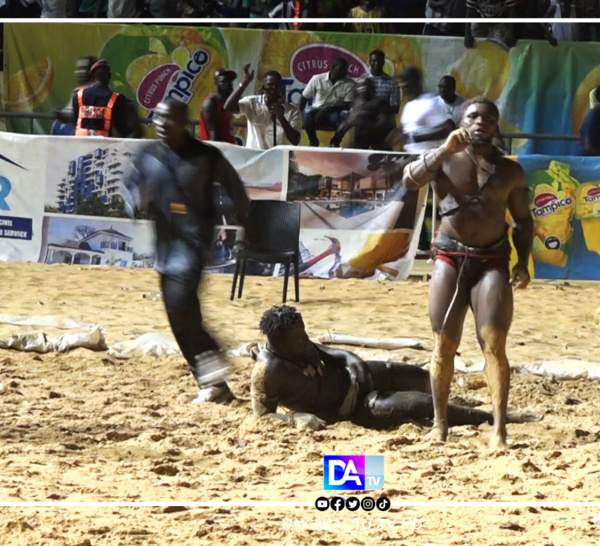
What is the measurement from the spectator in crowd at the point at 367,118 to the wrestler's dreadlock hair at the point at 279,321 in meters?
2.14

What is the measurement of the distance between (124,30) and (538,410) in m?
4.02

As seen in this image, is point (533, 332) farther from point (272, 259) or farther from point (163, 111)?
point (163, 111)

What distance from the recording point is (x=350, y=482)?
6969 mm

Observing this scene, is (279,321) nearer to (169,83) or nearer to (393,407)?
(393,407)

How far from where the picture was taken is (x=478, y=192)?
7613 mm

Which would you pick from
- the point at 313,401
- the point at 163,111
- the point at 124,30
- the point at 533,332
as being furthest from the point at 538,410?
the point at 124,30

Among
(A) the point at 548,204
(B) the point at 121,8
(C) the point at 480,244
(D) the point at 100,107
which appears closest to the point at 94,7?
(B) the point at 121,8

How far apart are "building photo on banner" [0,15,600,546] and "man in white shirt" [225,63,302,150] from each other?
0.08 ft

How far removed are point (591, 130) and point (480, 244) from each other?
2.80 meters

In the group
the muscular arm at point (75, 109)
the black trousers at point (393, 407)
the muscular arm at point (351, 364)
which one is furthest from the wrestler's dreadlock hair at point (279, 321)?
the muscular arm at point (75, 109)

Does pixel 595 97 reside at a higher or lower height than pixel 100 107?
higher

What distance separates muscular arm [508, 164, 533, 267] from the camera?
301 inches

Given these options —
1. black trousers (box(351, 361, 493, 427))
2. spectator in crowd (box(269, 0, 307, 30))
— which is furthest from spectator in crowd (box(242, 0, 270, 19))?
black trousers (box(351, 361, 493, 427))

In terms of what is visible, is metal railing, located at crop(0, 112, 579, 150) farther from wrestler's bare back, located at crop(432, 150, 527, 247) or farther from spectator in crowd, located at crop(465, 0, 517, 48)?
wrestler's bare back, located at crop(432, 150, 527, 247)
